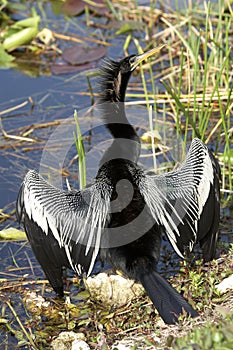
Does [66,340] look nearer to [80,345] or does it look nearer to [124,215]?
[80,345]

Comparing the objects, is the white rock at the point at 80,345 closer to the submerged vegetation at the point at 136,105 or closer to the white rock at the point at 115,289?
the submerged vegetation at the point at 136,105

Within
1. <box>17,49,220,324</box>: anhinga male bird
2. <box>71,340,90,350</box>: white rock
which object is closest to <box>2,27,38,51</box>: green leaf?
<box>17,49,220,324</box>: anhinga male bird

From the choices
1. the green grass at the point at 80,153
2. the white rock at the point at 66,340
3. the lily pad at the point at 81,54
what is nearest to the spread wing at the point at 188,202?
the green grass at the point at 80,153

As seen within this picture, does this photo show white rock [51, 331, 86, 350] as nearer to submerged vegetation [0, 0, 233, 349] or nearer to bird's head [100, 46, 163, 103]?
submerged vegetation [0, 0, 233, 349]

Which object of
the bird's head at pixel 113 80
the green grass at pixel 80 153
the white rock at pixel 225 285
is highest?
the bird's head at pixel 113 80

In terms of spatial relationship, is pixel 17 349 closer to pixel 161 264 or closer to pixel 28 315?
pixel 28 315

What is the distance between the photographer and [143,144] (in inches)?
218

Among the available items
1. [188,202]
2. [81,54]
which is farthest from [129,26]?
[188,202]

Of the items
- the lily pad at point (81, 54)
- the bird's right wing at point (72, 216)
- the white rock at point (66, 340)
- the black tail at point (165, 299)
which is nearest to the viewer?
the black tail at point (165, 299)

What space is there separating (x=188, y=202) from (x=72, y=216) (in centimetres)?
69

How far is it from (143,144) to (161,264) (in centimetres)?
143

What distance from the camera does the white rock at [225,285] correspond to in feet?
12.2

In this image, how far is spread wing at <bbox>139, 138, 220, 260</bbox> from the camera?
3.93m

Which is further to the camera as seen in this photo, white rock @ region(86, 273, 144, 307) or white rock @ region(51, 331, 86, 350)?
white rock @ region(86, 273, 144, 307)
